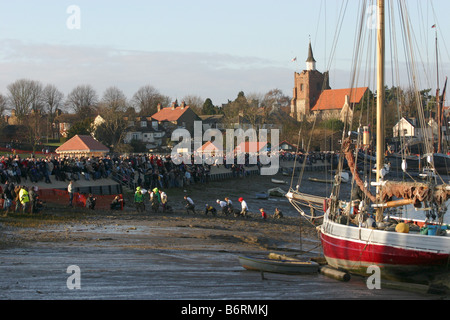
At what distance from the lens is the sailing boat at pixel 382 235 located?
1841 cm

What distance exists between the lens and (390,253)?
19062mm

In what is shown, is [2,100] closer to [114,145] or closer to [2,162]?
[114,145]

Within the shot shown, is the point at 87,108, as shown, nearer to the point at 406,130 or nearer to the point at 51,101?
the point at 51,101

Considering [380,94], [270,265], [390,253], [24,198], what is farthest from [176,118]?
[390,253]

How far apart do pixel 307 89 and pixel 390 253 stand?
463ft

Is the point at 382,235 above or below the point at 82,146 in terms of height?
below

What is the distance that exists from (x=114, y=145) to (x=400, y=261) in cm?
7461

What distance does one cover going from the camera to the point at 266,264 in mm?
19047

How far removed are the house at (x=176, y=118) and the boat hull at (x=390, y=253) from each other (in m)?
103

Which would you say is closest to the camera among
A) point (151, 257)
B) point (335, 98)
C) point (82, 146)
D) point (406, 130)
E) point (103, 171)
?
point (151, 257)

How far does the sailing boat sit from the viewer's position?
725 inches

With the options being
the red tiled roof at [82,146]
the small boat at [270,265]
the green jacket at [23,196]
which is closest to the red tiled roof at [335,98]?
the red tiled roof at [82,146]
